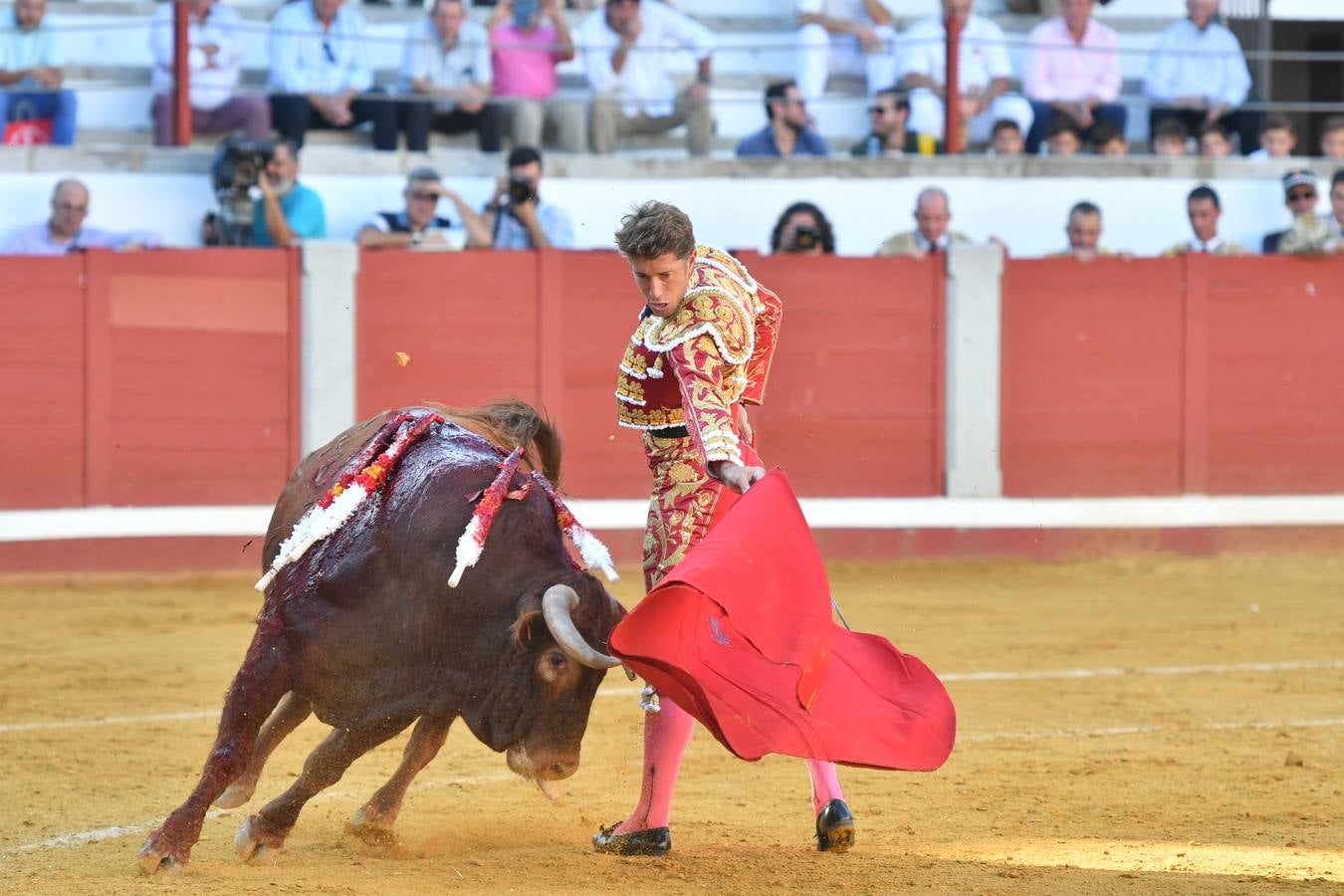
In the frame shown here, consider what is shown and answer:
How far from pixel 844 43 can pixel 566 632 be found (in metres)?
6.62

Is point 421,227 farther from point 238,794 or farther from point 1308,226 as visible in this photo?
point 238,794

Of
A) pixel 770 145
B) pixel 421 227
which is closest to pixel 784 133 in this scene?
pixel 770 145

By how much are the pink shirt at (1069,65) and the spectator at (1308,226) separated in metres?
1.09

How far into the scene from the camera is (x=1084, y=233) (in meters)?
8.54

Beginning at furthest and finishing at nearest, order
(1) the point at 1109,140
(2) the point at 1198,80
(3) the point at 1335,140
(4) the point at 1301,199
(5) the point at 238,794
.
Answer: (2) the point at 1198,80, (3) the point at 1335,140, (1) the point at 1109,140, (4) the point at 1301,199, (5) the point at 238,794

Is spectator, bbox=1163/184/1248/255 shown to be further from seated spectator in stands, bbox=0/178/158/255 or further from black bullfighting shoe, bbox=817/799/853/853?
black bullfighting shoe, bbox=817/799/853/853

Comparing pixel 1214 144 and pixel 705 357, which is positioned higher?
pixel 1214 144

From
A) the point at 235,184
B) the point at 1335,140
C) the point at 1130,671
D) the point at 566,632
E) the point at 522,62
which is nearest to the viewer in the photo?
the point at 566,632

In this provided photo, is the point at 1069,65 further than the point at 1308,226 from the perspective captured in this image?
Yes

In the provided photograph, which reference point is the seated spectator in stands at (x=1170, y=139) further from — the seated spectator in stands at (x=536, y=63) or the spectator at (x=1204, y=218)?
the seated spectator in stands at (x=536, y=63)

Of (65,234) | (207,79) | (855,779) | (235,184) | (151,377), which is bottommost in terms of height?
(855,779)

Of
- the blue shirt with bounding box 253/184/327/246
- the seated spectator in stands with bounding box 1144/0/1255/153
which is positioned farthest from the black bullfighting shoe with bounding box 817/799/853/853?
the seated spectator in stands with bounding box 1144/0/1255/153

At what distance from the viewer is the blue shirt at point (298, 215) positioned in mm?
7973

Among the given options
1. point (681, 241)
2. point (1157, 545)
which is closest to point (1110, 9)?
point (1157, 545)
